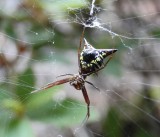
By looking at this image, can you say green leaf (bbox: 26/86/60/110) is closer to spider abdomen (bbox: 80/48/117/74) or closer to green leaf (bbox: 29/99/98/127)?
green leaf (bbox: 29/99/98/127)

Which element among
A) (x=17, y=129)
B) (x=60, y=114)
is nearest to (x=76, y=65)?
(x=60, y=114)

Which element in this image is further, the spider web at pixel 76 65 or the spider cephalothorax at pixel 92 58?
the spider web at pixel 76 65

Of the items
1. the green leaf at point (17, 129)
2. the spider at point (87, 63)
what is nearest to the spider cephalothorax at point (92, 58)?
the spider at point (87, 63)

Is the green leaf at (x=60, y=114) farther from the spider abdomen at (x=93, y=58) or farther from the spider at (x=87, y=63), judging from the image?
the spider abdomen at (x=93, y=58)

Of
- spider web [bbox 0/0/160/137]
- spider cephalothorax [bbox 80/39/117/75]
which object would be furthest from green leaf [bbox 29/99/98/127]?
spider cephalothorax [bbox 80/39/117/75]

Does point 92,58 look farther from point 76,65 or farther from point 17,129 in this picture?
point 76,65
